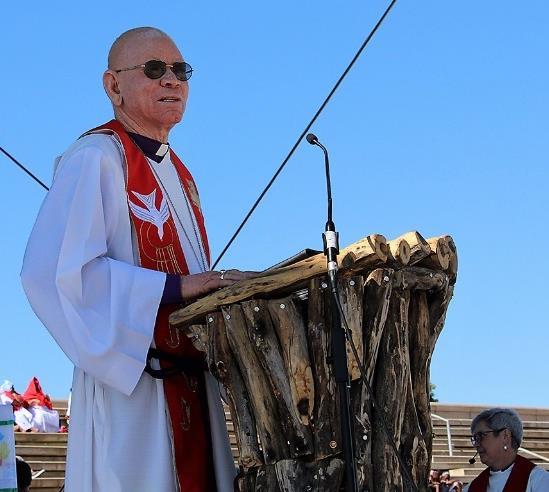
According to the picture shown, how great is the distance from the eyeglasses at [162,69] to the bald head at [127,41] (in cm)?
5

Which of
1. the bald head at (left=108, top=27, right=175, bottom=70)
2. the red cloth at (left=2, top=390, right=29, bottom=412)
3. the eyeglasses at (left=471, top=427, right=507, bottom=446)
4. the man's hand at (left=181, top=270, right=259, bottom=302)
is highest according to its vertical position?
the red cloth at (left=2, top=390, right=29, bottom=412)

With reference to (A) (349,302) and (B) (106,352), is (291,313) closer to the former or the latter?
(A) (349,302)

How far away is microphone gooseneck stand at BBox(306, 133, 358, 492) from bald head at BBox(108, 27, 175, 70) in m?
1.33

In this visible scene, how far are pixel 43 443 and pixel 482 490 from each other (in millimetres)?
9132

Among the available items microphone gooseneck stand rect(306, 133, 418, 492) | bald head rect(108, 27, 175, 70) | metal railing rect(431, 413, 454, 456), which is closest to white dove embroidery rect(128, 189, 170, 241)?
bald head rect(108, 27, 175, 70)

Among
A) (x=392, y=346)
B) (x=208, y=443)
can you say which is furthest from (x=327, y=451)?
(x=208, y=443)

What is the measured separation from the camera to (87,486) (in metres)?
4.30

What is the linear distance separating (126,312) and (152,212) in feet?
1.76

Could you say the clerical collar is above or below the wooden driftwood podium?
above

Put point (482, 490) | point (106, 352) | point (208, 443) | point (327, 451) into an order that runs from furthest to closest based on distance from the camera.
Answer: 1. point (482, 490)
2. point (208, 443)
3. point (106, 352)
4. point (327, 451)

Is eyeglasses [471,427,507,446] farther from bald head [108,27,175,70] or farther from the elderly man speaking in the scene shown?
bald head [108,27,175,70]

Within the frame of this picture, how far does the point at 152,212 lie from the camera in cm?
475

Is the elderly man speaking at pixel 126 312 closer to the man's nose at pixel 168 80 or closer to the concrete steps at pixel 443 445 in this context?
the man's nose at pixel 168 80

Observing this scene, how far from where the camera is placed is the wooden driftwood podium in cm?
400
